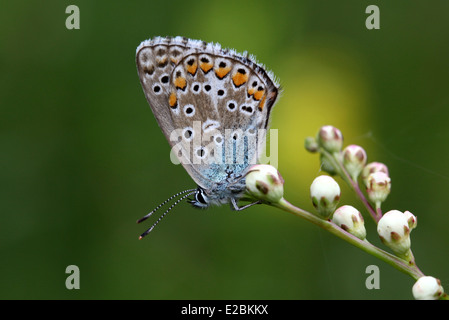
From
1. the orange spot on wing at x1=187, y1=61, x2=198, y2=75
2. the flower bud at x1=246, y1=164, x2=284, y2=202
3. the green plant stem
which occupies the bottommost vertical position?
the green plant stem

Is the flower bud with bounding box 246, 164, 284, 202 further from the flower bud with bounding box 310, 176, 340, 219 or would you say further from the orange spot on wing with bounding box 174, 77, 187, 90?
the orange spot on wing with bounding box 174, 77, 187, 90

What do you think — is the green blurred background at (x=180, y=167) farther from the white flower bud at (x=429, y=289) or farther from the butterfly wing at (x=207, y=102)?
the white flower bud at (x=429, y=289)

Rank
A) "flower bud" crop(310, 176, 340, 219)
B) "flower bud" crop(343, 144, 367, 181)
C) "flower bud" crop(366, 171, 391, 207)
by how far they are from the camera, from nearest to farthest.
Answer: "flower bud" crop(310, 176, 340, 219) < "flower bud" crop(366, 171, 391, 207) < "flower bud" crop(343, 144, 367, 181)

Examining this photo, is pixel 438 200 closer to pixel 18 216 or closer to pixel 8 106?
pixel 18 216

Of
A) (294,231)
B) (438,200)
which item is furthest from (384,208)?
(294,231)

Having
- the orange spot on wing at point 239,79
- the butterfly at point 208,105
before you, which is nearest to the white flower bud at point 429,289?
the butterfly at point 208,105

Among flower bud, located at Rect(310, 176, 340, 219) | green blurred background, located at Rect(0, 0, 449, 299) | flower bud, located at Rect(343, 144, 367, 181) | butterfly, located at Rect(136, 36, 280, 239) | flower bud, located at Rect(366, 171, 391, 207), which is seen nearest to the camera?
flower bud, located at Rect(310, 176, 340, 219)
